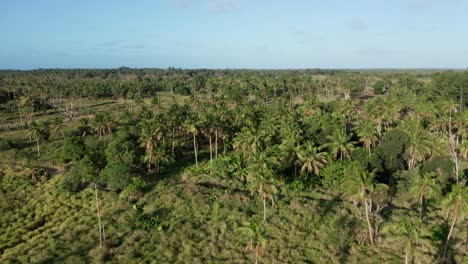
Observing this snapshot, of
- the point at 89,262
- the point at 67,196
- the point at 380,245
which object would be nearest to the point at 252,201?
the point at 380,245

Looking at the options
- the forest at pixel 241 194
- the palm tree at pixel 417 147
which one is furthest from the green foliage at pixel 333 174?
the palm tree at pixel 417 147

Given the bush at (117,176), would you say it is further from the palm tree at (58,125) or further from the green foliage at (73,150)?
the palm tree at (58,125)

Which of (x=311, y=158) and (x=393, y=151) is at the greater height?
(x=311, y=158)

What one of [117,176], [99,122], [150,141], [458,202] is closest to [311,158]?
[458,202]

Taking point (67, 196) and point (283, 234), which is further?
point (67, 196)

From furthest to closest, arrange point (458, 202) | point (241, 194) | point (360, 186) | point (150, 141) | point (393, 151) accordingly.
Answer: point (150, 141), point (393, 151), point (241, 194), point (360, 186), point (458, 202)

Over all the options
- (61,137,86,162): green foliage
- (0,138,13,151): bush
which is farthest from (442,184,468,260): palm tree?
(0,138,13,151): bush

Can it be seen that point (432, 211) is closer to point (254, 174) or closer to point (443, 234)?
point (443, 234)

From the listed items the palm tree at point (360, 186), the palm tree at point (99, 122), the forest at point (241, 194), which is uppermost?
the palm tree at point (99, 122)

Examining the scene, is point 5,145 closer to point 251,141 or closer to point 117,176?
point 117,176
